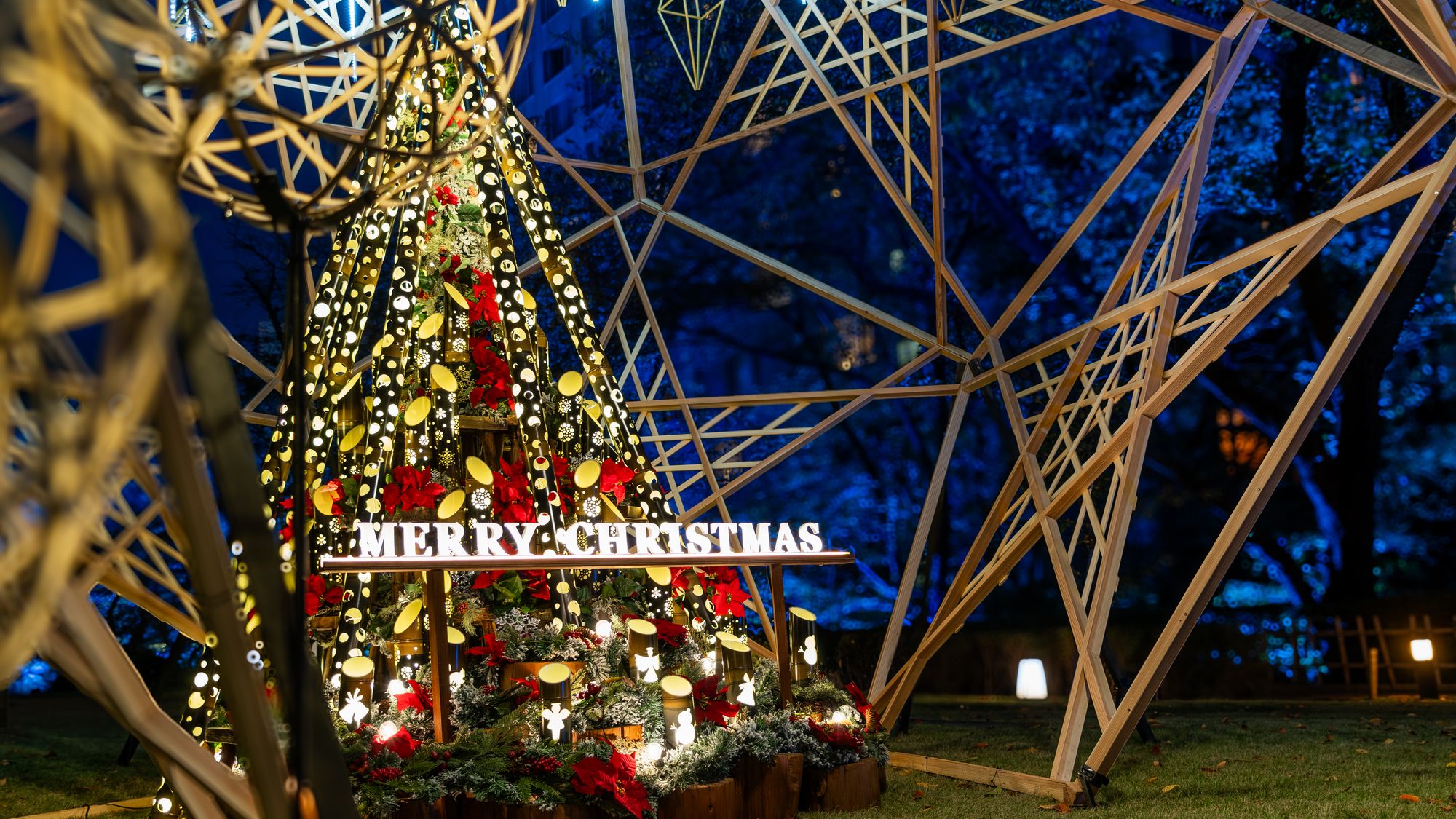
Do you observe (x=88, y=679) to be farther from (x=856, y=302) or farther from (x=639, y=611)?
(x=856, y=302)

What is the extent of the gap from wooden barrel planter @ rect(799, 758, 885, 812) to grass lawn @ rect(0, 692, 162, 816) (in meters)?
5.80

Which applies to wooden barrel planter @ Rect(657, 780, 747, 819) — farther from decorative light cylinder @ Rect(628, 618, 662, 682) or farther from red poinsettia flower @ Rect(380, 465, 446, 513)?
red poinsettia flower @ Rect(380, 465, 446, 513)

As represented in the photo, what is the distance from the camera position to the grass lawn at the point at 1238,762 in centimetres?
872

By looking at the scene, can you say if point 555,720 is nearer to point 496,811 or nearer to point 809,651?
point 496,811

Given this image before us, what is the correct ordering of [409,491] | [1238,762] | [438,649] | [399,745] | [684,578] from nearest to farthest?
1. [399,745]
2. [438,649]
3. [409,491]
4. [684,578]
5. [1238,762]

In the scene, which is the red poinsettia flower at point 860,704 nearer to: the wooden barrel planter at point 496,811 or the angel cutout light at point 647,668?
the angel cutout light at point 647,668

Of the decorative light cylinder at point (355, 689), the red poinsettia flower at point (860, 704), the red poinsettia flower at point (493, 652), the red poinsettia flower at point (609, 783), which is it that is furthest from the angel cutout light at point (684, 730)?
the red poinsettia flower at point (860, 704)

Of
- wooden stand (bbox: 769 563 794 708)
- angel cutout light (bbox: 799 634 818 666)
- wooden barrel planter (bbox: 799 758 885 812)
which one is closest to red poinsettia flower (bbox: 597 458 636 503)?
wooden stand (bbox: 769 563 794 708)

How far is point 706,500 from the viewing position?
14.7m

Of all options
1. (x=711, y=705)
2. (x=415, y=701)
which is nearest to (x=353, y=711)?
(x=415, y=701)

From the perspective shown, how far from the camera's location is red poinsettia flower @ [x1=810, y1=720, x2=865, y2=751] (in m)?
9.47

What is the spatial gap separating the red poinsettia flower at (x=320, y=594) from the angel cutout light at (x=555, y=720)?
1.87 m

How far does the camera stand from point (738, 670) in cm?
966

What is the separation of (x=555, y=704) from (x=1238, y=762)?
6.41m
